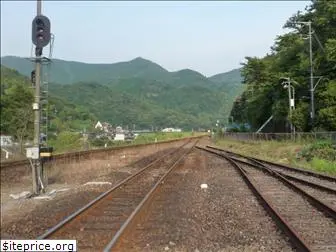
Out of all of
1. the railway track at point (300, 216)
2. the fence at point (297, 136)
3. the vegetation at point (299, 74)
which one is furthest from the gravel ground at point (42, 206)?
the vegetation at point (299, 74)

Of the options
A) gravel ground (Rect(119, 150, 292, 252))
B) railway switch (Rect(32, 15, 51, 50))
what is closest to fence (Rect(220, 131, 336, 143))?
gravel ground (Rect(119, 150, 292, 252))

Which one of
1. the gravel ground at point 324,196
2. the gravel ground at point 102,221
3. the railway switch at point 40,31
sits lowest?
the gravel ground at point 102,221

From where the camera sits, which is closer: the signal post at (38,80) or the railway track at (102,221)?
the railway track at (102,221)

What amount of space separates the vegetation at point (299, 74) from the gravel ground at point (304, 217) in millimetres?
32402

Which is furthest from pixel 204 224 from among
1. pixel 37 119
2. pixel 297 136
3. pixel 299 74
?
pixel 299 74

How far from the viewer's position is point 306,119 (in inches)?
2189

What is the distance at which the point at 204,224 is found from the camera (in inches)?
430

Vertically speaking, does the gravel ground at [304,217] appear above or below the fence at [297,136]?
below

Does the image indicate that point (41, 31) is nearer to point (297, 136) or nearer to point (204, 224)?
point (204, 224)

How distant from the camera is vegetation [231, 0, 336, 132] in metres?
50.3

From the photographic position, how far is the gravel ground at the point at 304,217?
353 inches

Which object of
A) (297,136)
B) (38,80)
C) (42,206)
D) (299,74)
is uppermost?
(299,74)

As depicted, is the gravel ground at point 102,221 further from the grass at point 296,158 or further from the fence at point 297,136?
the fence at point 297,136

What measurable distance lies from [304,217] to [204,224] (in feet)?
7.40
